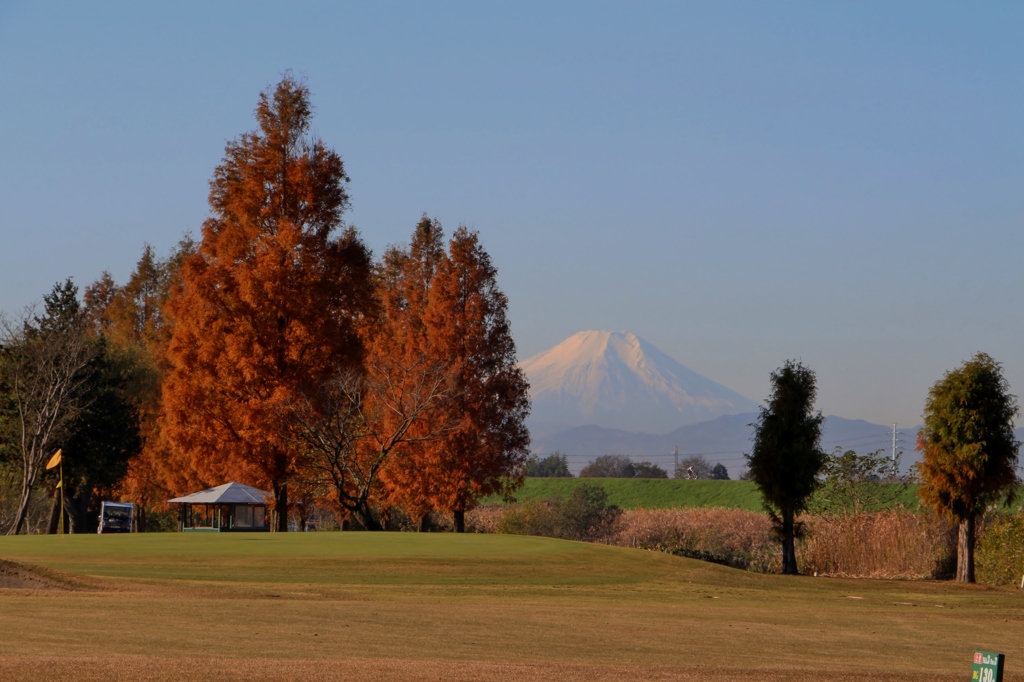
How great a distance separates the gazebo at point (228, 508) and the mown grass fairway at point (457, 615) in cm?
1049

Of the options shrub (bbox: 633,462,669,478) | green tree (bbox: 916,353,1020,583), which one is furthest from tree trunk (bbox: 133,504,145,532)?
shrub (bbox: 633,462,669,478)

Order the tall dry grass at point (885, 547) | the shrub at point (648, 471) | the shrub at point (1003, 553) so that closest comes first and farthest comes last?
the shrub at point (1003, 553) → the tall dry grass at point (885, 547) → the shrub at point (648, 471)

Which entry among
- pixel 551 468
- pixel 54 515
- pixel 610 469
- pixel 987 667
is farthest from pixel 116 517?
pixel 551 468

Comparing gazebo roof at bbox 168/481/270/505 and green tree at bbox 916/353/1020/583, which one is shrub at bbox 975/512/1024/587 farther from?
gazebo roof at bbox 168/481/270/505

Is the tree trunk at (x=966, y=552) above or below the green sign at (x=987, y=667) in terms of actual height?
below

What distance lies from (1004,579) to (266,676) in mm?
29608

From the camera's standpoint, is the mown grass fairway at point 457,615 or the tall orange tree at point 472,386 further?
the tall orange tree at point 472,386

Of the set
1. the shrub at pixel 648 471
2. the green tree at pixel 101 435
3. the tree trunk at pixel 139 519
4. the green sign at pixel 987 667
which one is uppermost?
the green tree at pixel 101 435

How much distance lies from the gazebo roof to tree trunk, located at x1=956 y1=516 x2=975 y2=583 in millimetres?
25420

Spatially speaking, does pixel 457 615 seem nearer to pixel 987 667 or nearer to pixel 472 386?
pixel 987 667

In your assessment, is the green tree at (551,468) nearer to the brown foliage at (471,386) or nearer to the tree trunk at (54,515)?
the tree trunk at (54,515)

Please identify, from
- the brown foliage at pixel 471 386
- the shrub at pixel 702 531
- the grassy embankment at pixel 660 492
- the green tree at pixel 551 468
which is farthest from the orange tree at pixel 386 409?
the green tree at pixel 551 468

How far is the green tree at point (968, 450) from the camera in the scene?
3528cm

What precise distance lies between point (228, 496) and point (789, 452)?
68.8 ft
